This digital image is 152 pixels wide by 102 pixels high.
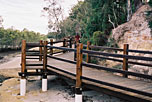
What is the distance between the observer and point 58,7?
96.8 ft

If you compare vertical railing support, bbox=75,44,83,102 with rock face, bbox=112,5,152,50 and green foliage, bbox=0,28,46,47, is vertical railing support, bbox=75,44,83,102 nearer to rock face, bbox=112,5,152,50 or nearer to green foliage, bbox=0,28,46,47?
rock face, bbox=112,5,152,50

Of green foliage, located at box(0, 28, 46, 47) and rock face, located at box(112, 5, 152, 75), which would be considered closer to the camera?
rock face, located at box(112, 5, 152, 75)

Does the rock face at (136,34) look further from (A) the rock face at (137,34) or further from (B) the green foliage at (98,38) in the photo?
(B) the green foliage at (98,38)

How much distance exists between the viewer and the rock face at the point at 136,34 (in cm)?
933

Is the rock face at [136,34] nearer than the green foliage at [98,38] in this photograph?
Yes

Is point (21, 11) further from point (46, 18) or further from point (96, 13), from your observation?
point (96, 13)

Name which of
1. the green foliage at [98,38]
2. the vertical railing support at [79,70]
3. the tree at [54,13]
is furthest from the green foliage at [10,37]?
the vertical railing support at [79,70]

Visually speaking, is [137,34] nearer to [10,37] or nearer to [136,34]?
[136,34]

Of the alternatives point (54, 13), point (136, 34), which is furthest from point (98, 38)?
point (54, 13)

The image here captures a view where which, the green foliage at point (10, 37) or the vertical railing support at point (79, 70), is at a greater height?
the green foliage at point (10, 37)

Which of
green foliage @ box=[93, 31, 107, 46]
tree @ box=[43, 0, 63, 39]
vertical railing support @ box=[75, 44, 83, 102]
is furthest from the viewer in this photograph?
tree @ box=[43, 0, 63, 39]

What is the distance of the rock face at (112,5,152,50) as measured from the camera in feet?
30.6

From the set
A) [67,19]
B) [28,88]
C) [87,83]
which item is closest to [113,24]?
[28,88]

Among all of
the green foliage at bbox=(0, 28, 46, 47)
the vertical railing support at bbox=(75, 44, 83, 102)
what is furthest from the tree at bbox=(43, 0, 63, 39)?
the vertical railing support at bbox=(75, 44, 83, 102)
